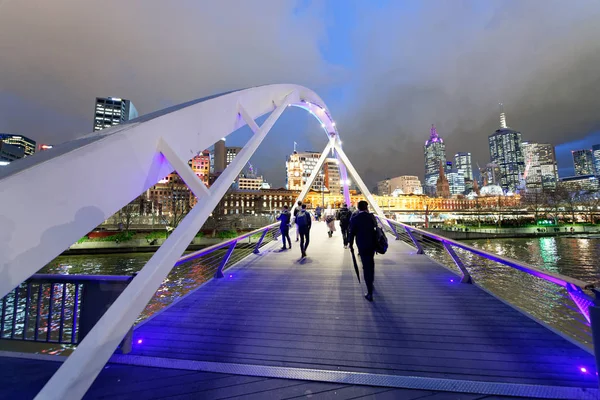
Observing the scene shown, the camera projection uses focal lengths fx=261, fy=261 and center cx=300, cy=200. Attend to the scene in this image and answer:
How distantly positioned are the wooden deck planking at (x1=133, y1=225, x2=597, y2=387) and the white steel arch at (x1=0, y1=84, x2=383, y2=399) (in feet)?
4.31

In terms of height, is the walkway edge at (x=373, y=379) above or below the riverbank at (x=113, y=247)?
above

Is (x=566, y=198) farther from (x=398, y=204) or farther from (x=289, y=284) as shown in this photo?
(x=289, y=284)

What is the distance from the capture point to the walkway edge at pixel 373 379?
2.06 metres

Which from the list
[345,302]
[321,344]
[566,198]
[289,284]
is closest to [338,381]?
[321,344]

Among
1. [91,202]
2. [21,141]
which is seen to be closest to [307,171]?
[91,202]

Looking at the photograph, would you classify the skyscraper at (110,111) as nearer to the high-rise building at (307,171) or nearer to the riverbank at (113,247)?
the high-rise building at (307,171)

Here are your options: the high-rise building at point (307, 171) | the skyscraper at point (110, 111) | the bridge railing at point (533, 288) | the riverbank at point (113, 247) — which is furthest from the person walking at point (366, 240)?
the skyscraper at point (110, 111)

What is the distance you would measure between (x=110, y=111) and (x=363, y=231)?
172698 mm

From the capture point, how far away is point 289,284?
195 inches

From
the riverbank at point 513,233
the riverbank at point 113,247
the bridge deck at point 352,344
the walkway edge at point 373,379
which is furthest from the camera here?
the riverbank at point 513,233

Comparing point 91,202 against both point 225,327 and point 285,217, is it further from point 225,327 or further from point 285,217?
point 285,217

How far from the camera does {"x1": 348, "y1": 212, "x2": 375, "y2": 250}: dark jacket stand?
4.37m

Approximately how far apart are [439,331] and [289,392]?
1993mm

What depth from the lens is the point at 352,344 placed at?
2.81m
